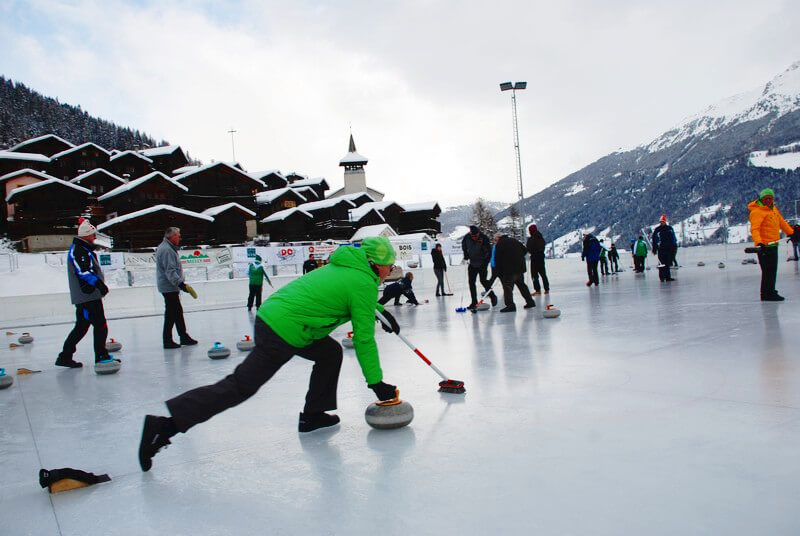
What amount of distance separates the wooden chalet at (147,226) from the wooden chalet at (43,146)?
24.8 meters

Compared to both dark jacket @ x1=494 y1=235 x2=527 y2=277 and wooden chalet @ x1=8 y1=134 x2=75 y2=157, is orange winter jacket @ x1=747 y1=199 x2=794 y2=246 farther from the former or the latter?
wooden chalet @ x1=8 y1=134 x2=75 y2=157

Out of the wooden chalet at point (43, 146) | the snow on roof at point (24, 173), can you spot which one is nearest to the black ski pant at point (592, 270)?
the snow on roof at point (24, 173)

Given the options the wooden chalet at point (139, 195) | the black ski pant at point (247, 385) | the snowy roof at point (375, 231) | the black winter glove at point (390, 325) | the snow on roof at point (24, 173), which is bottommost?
the black ski pant at point (247, 385)

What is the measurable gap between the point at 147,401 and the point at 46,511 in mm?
2357

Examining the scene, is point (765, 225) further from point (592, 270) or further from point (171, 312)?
point (171, 312)

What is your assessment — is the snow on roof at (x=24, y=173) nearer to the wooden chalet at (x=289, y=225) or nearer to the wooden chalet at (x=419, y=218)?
the wooden chalet at (x=289, y=225)

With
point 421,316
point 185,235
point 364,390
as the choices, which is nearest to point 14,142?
point 185,235

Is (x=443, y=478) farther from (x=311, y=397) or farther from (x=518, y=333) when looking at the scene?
(x=518, y=333)

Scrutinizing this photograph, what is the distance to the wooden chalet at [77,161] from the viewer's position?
55.8 m

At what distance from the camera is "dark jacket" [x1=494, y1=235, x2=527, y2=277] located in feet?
35.7

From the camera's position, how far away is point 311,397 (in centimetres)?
373

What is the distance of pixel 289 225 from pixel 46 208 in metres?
17.7

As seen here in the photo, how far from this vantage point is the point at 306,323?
335 cm

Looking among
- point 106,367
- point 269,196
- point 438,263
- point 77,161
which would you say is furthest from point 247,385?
point 77,161
